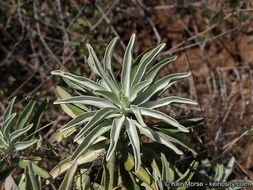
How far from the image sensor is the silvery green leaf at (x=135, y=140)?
182 centimetres

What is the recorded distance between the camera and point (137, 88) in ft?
6.22

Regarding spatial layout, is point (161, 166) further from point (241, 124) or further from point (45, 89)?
point (45, 89)

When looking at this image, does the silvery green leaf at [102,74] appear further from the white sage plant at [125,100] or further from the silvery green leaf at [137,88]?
the silvery green leaf at [137,88]

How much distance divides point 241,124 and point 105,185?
6.85 feet

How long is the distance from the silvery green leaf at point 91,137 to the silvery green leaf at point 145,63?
37 centimetres

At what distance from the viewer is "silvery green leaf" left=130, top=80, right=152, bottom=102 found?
6.05 ft

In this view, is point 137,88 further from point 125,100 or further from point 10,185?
point 10,185

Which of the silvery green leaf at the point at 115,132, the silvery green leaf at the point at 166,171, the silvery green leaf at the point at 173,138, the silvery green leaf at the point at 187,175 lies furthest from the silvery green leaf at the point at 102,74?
the silvery green leaf at the point at 187,175

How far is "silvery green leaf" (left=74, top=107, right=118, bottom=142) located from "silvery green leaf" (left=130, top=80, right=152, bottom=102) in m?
0.16

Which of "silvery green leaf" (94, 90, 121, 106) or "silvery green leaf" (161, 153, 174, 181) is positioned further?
"silvery green leaf" (161, 153, 174, 181)

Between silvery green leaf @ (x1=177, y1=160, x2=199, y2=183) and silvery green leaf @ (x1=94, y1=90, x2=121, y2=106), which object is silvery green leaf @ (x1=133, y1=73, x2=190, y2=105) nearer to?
silvery green leaf @ (x1=94, y1=90, x2=121, y2=106)

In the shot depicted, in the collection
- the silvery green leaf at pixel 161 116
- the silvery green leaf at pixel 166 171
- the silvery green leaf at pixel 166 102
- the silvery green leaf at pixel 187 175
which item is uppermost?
the silvery green leaf at pixel 166 102

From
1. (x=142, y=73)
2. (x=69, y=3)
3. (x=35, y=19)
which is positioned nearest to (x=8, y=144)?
(x=142, y=73)

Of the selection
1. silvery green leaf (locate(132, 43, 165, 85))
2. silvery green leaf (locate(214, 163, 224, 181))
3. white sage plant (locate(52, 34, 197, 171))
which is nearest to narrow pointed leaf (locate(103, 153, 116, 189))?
white sage plant (locate(52, 34, 197, 171))
